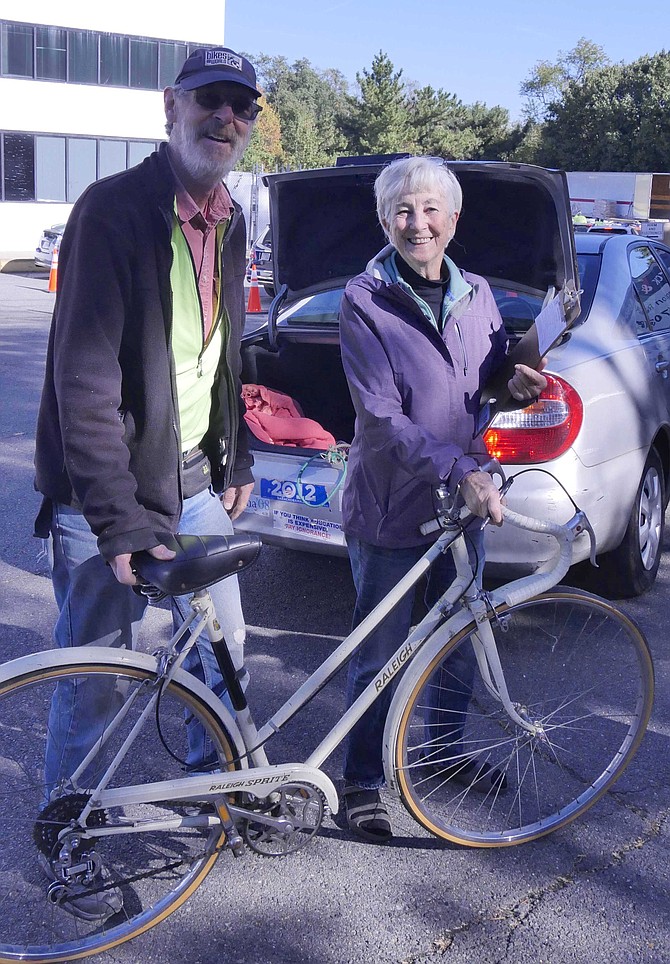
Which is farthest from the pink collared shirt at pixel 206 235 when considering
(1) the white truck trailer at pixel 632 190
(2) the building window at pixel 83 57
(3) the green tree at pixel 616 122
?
(3) the green tree at pixel 616 122

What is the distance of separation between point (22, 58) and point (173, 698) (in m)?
28.6

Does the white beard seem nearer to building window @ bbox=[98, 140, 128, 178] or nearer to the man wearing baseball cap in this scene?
the man wearing baseball cap

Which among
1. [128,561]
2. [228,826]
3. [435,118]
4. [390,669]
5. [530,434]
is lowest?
[228,826]

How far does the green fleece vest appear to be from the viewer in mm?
2430

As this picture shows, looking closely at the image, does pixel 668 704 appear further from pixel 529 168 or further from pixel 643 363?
pixel 529 168

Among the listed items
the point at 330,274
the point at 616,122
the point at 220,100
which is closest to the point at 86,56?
the point at 330,274

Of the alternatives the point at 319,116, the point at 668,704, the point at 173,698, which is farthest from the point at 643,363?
the point at 319,116

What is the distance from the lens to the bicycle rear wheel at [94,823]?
234 cm

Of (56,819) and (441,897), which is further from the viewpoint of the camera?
(441,897)

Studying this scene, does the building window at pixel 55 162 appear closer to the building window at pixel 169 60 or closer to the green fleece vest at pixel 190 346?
the building window at pixel 169 60

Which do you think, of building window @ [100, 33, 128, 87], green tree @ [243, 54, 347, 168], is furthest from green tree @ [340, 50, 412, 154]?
building window @ [100, 33, 128, 87]

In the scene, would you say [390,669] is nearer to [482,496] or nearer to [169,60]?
[482,496]

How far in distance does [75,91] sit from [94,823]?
28926mm

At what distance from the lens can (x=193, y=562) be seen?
2.23 m
